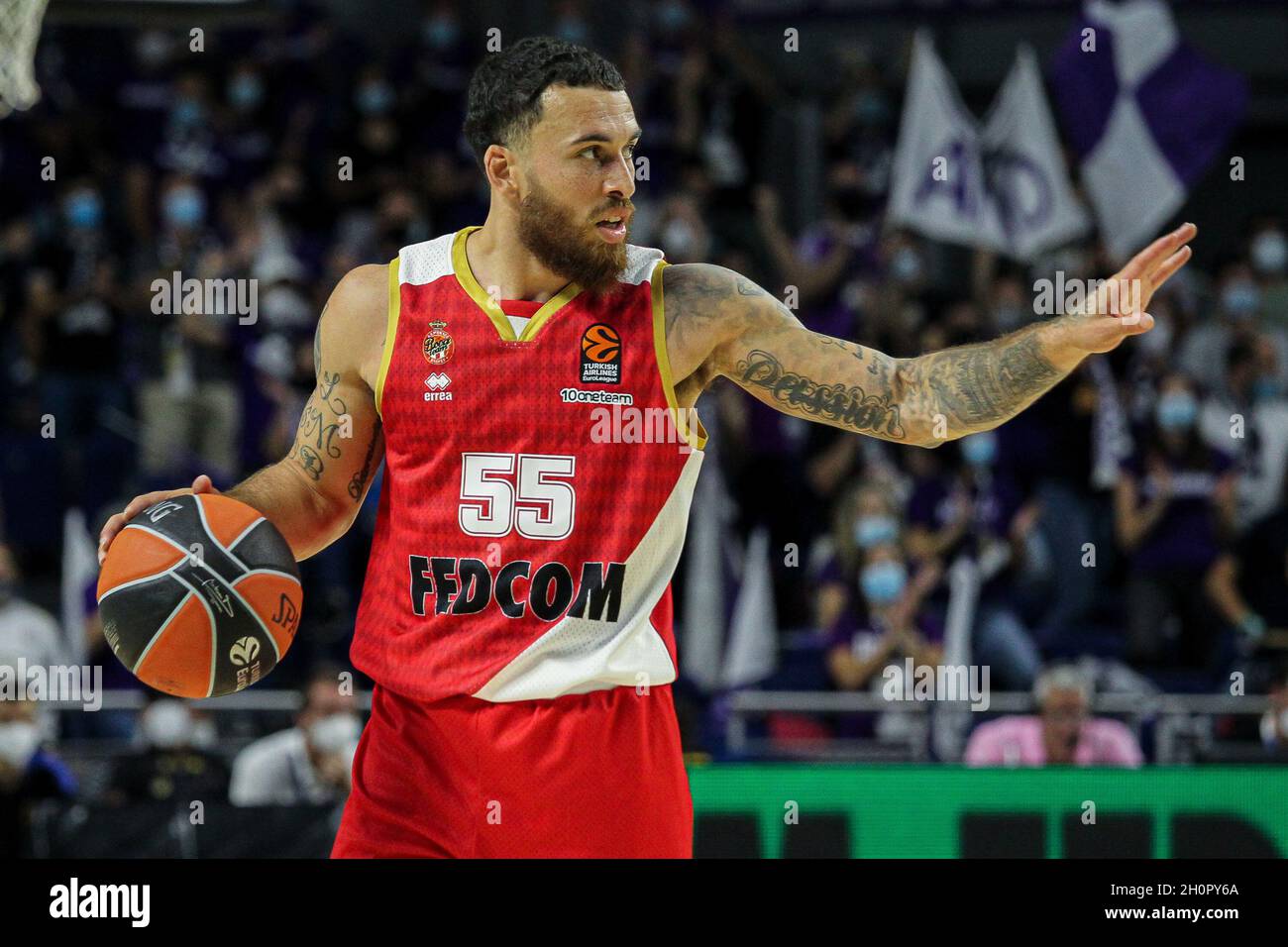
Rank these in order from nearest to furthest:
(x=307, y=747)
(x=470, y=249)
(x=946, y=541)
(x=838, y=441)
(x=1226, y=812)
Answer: (x=470, y=249)
(x=1226, y=812)
(x=307, y=747)
(x=946, y=541)
(x=838, y=441)

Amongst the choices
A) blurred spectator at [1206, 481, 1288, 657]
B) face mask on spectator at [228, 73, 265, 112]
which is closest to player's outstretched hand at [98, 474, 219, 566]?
blurred spectator at [1206, 481, 1288, 657]

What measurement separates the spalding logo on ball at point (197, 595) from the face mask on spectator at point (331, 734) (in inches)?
155

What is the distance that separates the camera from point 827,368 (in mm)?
4383

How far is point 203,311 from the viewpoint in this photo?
12.0 meters

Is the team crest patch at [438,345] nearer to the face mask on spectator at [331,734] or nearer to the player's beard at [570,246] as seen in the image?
the player's beard at [570,246]

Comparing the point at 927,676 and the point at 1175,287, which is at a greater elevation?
the point at 1175,287

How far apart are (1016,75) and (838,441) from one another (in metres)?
Answer: 3.43

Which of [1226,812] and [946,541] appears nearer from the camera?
[1226,812]

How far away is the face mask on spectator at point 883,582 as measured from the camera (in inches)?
395

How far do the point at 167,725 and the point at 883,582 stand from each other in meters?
4.11

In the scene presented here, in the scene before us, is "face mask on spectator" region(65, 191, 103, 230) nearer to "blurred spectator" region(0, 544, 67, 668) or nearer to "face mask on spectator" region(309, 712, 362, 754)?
"blurred spectator" region(0, 544, 67, 668)

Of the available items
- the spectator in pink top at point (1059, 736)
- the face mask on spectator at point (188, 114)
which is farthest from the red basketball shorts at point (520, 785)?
the face mask on spectator at point (188, 114)
